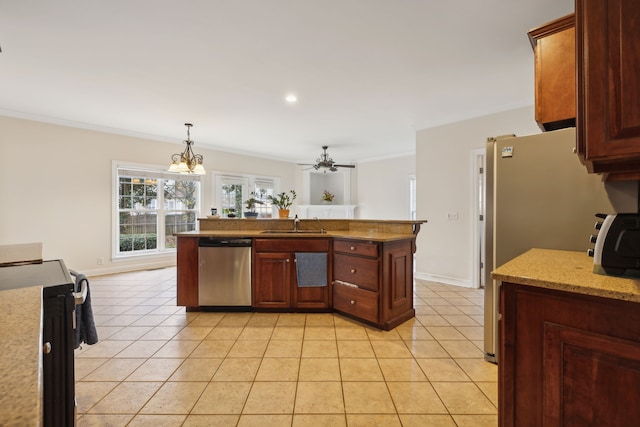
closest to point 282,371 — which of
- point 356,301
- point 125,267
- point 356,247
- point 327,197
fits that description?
point 356,301

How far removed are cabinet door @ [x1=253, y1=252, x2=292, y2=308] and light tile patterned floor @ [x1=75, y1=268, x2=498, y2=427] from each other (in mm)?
169

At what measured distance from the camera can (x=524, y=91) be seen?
10.8ft

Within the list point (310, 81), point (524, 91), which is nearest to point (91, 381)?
point (310, 81)

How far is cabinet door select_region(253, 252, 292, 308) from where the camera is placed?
3066mm

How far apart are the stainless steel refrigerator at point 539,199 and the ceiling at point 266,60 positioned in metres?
0.98

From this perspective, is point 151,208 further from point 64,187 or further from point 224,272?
point 224,272

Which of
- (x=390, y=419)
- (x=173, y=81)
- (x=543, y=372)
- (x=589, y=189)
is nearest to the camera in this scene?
(x=543, y=372)

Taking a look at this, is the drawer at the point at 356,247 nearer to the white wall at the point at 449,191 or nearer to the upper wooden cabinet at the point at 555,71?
the upper wooden cabinet at the point at 555,71

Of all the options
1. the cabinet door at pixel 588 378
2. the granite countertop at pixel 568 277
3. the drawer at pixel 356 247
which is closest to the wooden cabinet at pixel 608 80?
the granite countertop at pixel 568 277

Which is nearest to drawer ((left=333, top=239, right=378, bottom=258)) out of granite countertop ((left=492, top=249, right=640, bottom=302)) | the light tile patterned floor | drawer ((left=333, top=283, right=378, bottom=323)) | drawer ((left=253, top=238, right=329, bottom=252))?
drawer ((left=253, top=238, right=329, bottom=252))

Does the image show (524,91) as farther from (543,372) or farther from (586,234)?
(543,372)

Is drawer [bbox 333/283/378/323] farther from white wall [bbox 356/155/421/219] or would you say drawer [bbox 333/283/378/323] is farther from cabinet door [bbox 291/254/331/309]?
white wall [bbox 356/155/421/219]

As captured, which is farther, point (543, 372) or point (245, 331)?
point (245, 331)

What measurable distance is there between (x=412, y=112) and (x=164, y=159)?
460 centimetres
